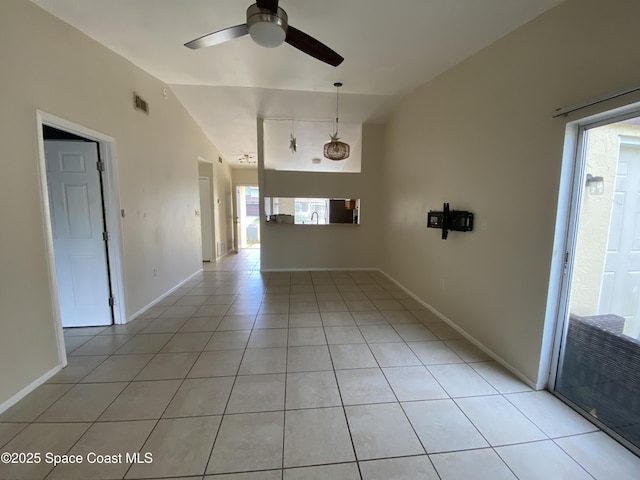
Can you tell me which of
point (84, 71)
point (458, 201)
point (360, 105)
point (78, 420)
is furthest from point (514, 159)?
point (84, 71)

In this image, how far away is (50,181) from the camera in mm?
2762

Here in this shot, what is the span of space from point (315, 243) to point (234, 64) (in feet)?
11.3

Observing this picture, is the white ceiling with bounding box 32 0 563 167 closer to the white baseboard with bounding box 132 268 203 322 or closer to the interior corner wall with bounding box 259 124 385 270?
the interior corner wall with bounding box 259 124 385 270

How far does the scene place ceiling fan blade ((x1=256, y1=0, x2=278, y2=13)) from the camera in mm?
1752

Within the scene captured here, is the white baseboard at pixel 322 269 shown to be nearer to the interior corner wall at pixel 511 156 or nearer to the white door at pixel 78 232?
the interior corner wall at pixel 511 156

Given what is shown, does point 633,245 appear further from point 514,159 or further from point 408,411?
point 408,411

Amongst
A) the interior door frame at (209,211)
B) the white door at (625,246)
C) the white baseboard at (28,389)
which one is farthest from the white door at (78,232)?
the white door at (625,246)

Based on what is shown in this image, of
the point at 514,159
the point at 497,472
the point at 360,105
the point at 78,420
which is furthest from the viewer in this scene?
the point at 360,105

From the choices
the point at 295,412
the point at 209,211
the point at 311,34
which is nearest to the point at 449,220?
the point at 311,34

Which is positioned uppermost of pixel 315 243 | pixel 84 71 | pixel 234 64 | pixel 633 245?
pixel 234 64

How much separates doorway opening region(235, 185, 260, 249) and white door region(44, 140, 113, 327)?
18.4 feet

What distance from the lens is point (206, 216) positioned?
6582 mm

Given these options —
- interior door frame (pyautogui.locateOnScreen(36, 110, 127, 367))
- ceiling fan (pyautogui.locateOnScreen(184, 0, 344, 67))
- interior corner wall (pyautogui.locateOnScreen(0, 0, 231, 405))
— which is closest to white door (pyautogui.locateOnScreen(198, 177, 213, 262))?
interior corner wall (pyautogui.locateOnScreen(0, 0, 231, 405))

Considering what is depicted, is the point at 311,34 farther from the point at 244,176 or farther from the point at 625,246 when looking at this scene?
the point at 244,176
